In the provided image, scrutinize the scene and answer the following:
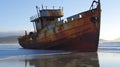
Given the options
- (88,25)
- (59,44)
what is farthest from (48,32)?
(88,25)

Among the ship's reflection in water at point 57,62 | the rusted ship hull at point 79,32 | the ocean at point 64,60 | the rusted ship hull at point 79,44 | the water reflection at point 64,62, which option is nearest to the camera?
the water reflection at point 64,62

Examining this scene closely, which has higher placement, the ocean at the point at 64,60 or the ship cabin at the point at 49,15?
the ship cabin at the point at 49,15

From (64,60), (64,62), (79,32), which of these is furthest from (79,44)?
(64,62)

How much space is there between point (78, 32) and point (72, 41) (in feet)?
4.79

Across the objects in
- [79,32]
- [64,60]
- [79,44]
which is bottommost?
[64,60]

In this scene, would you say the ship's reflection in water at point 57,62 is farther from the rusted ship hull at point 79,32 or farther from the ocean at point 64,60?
the rusted ship hull at point 79,32

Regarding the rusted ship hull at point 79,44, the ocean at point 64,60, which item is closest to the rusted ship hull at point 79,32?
the rusted ship hull at point 79,44

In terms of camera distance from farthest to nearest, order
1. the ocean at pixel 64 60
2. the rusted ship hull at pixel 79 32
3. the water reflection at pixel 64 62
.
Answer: the rusted ship hull at pixel 79 32 → the ocean at pixel 64 60 → the water reflection at pixel 64 62

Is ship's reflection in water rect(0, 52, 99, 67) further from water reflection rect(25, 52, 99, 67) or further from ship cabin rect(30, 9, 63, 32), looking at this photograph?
ship cabin rect(30, 9, 63, 32)

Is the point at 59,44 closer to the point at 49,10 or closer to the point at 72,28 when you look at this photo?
the point at 72,28

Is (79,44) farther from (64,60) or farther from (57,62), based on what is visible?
(57,62)

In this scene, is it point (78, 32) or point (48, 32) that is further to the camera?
point (48, 32)

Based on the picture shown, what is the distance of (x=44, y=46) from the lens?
117 ft

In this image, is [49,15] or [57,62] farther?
[49,15]
